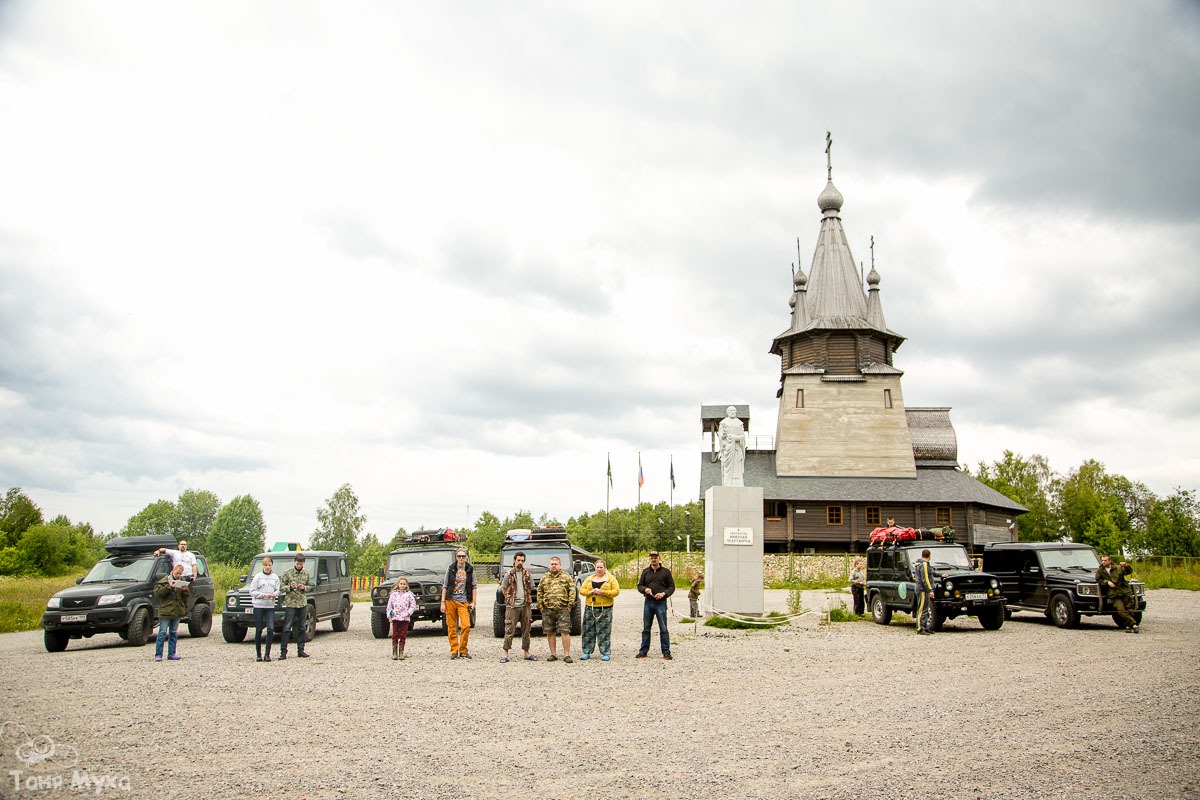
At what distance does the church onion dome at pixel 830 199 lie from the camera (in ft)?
192

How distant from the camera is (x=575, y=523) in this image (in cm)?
12250

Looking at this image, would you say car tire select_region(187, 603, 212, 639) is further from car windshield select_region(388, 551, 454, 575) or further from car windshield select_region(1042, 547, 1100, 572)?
car windshield select_region(1042, 547, 1100, 572)

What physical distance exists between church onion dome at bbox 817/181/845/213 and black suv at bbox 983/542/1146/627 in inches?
1673

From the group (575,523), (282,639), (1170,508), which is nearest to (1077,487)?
(1170,508)

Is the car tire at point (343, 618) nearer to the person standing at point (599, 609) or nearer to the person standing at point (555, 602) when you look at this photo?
the person standing at point (555, 602)

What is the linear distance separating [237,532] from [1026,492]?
92380 mm

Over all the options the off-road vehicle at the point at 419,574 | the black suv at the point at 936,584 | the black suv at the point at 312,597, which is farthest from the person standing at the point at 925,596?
the black suv at the point at 312,597

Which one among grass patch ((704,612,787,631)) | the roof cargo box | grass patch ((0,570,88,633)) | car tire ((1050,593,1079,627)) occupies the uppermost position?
the roof cargo box

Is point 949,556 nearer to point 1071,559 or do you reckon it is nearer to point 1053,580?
point 1053,580

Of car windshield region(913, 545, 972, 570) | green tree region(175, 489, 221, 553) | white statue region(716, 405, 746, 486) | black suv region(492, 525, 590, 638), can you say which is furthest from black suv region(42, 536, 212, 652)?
green tree region(175, 489, 221, 553)

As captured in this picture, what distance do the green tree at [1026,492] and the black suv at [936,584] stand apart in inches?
2239

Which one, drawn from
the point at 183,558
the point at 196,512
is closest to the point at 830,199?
the point at 183,558

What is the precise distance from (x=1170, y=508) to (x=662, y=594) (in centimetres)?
7648

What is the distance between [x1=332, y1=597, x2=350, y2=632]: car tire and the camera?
759 inches
